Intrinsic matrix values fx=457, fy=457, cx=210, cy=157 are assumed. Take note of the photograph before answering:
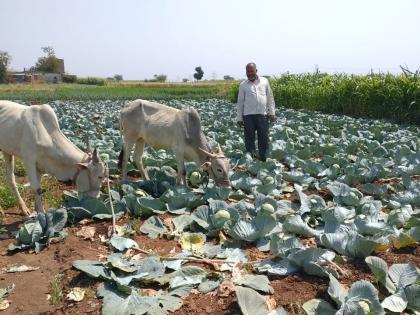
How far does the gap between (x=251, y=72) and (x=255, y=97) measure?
0.50 meters

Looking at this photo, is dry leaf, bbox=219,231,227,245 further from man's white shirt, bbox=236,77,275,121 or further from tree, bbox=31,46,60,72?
tree, bbox=31,46,60,72

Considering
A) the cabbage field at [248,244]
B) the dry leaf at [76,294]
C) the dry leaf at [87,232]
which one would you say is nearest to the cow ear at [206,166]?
the cabbage field at [248,244]

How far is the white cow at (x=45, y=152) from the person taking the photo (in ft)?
19.1

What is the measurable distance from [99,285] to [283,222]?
224 centimetres

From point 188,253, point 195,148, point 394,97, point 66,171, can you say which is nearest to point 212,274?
point 188,253

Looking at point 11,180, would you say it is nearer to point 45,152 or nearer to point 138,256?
point 45,152

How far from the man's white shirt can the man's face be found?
93mm

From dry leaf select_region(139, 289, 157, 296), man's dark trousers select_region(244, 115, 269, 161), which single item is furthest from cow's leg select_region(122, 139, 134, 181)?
dry leaf select_region(139, 289, 157, 296)

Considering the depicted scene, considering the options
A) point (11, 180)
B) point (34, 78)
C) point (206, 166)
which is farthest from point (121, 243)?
point (34, 78)

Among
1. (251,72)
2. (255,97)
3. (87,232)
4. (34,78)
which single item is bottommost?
(87,232)

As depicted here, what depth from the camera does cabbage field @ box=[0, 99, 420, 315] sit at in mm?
3596

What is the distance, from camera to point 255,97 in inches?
357

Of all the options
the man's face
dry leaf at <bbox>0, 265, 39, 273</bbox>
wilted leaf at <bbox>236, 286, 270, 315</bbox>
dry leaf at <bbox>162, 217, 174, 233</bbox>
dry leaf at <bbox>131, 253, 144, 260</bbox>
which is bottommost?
dry leaf at <bbox>0, 265, 39, 273</bbox>

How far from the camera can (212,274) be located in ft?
13.4
